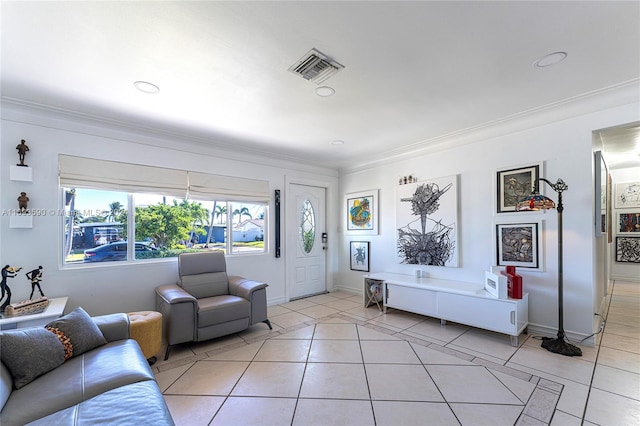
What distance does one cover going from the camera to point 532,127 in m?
3.33

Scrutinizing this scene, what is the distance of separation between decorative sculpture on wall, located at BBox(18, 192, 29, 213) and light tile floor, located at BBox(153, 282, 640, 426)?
211cm

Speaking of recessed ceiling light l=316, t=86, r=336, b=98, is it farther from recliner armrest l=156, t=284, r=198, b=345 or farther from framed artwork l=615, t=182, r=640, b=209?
framed artwork l=615, t=182, r=640, b=209

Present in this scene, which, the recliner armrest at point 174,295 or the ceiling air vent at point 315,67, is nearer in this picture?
the ceiling air vent at point 315,67

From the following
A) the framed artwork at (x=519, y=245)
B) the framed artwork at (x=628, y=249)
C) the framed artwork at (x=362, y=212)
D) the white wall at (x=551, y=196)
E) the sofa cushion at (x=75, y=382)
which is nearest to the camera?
the sofa cushion at (x=75, y=382)

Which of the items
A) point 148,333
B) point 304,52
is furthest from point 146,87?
point 148,333

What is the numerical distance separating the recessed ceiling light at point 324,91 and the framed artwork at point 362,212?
265 cm

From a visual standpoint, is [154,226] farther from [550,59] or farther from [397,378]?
[550,59]

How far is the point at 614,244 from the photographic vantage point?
6.29 meters

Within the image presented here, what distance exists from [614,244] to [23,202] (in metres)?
10.1

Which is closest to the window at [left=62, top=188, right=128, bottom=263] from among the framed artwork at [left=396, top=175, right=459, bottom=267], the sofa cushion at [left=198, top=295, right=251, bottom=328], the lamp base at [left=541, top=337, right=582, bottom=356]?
the sofa cushion at [left=198, top=295, right=251, bottom=328]

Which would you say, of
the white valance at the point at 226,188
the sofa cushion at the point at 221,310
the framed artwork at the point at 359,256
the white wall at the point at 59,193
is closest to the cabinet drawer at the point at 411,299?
the framed artwork at the point at 359,256

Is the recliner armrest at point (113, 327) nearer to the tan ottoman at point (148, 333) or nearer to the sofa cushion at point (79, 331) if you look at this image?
the sofa cushion at point (79, 331)

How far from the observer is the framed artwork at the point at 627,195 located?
5895 millimetres

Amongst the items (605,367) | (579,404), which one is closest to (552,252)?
(605,367)
